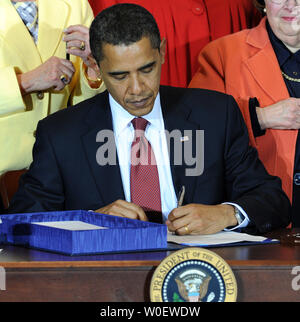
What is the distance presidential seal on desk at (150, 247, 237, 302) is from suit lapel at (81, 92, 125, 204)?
78 cm

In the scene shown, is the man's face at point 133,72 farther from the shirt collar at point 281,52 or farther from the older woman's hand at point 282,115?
the shirt collar at point 281,52

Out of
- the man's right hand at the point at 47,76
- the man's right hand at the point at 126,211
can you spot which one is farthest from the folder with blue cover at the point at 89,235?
the man's right hand at the point at 47,76

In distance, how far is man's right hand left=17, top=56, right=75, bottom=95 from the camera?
2.38 metres

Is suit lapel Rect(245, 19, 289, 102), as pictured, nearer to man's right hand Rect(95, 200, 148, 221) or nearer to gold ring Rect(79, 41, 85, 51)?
gold ring Rect(79, 41, 85, 51)

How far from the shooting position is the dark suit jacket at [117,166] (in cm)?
213

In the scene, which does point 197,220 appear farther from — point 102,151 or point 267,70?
point 267,70

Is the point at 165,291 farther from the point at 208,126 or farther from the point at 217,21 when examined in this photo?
the point at 217,21

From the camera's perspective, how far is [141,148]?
7.09ft

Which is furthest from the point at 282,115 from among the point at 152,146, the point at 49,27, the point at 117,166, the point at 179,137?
the point at 49,27

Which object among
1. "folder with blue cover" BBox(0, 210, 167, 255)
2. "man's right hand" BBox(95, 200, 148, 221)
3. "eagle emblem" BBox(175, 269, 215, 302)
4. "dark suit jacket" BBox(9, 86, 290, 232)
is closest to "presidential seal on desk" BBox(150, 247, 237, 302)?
"eagle emblem" BBox(175, 269, 215, 302)

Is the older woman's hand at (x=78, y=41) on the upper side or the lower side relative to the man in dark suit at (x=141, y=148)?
upper

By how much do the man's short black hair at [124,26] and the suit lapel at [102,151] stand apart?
26 cm

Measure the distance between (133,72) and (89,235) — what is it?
0.66 metres

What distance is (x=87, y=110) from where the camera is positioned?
7.43ft
